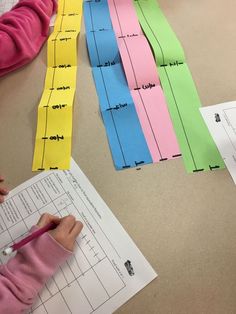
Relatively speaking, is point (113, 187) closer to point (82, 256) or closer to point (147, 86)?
point (82, 256)

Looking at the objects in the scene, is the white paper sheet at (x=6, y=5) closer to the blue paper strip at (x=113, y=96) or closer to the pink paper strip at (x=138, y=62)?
the blue paper strip at (x=113, y=96)

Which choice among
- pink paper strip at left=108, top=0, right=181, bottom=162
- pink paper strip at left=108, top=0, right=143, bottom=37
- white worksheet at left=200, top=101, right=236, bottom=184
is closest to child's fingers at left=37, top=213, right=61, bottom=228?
pink paper strip at left=108, top=0, right=181, bottom=162

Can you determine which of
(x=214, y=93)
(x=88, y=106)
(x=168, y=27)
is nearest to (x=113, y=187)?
(x=88, y=106)

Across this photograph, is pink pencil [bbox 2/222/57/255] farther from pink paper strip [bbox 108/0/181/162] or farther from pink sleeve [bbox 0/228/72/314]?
pink paper strip [bbox 108/0/181/162]

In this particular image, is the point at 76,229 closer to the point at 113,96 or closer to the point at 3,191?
the point at 3,191

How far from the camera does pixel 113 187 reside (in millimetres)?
542

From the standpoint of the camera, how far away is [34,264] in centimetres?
46

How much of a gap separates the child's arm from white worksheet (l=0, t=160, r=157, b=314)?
0.01 m

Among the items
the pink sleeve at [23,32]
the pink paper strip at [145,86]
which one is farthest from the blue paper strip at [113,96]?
the pink sleeve at [23,32]

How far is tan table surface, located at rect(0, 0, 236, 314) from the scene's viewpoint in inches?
17.3

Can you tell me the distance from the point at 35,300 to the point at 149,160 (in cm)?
30

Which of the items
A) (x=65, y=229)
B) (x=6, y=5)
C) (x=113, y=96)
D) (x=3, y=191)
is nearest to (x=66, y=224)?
(x=65, y=229)

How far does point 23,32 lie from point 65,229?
1.66 ft

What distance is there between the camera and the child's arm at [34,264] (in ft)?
1.43
